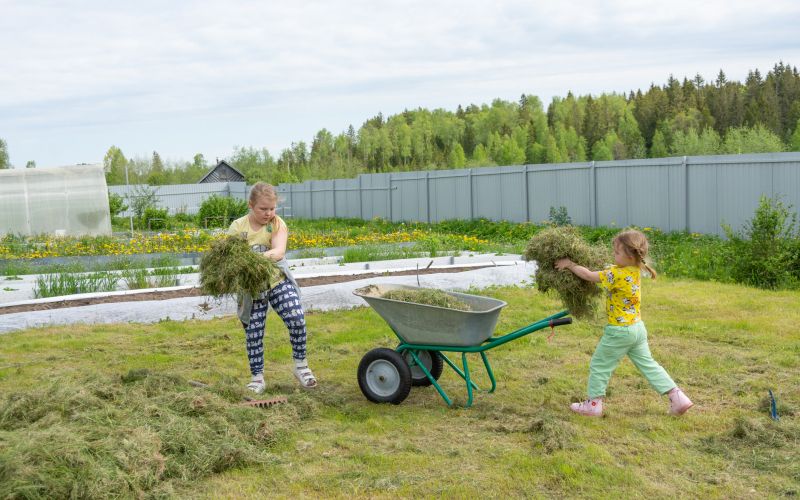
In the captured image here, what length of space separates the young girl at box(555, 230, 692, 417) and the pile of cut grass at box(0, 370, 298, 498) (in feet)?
6.38

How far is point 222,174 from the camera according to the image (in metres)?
53.4

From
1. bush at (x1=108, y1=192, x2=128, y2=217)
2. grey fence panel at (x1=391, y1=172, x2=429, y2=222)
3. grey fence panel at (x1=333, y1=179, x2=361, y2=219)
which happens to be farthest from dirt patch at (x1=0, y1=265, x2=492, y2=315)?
bush at (x1=108, y1=192, x2=128, y2=217)

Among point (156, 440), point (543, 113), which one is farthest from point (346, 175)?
point (156, 440)

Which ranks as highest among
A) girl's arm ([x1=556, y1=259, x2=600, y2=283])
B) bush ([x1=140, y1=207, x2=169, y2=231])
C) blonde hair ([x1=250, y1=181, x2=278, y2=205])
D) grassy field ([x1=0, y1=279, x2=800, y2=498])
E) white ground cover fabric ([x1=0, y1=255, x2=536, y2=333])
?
blonde hair ([x1=250, y1=181, x2=278, y2=205])

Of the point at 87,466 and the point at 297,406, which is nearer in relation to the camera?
the point at 87,466

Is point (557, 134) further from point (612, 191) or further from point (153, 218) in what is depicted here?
point (612, 191)

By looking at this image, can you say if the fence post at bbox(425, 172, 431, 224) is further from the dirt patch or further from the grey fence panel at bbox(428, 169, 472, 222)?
the dirt patch

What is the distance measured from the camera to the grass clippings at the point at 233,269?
516 centimetres

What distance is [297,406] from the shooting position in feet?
16.9

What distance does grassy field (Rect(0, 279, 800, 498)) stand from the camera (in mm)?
3771

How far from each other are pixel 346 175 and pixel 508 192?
2050 cm

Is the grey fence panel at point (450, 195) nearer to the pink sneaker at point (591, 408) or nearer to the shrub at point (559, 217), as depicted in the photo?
the shrub at point (559, 217)

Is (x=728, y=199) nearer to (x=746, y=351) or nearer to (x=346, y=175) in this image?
(x=746, y=351)

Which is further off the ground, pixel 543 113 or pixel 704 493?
pixel 543 113
